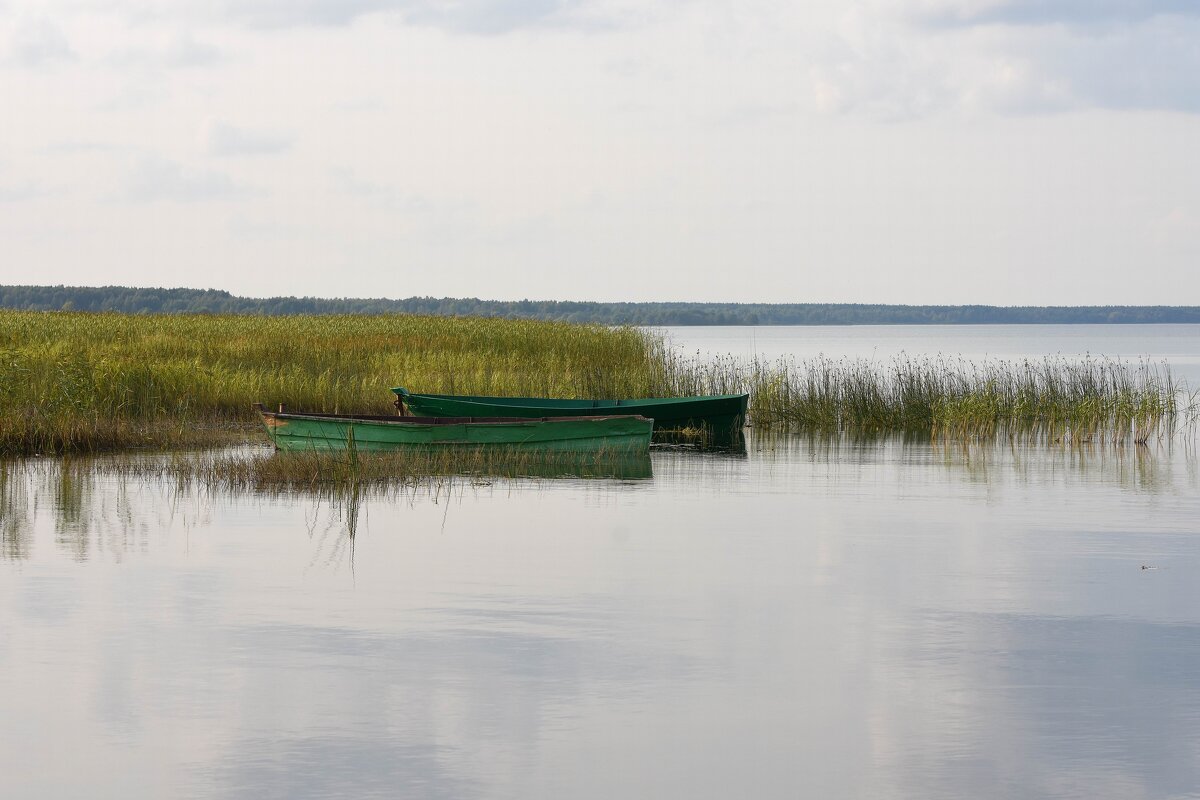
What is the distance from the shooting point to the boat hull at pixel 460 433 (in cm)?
1625

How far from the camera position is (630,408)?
2039 cm

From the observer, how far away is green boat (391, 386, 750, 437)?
64.2ft

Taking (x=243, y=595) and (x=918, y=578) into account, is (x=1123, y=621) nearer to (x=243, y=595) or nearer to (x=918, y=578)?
(x=918, y=578)

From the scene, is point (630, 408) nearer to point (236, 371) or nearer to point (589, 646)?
point (236, 371)

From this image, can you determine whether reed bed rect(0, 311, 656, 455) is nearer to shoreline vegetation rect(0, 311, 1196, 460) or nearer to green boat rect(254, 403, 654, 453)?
shoreline vegetation rect(0, 311, 1196, 460)

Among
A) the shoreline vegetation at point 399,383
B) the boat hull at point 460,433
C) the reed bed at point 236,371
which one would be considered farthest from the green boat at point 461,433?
Result: the reed bed at point 236,371

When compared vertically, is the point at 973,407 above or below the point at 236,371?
below

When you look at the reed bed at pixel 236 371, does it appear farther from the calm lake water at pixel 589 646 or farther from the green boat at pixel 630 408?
the calm lake water at pixel 589 646

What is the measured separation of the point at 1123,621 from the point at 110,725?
566 cm

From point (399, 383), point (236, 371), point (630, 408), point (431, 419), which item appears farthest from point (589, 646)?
point (236, 371)

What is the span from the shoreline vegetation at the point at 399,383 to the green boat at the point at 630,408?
226cm

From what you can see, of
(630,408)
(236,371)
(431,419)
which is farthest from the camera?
(236,371)

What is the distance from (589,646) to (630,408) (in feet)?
41.8

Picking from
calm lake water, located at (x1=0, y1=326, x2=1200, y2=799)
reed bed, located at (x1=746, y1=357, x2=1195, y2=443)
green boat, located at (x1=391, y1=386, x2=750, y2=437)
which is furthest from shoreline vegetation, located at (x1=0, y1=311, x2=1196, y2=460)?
calm lake water, located at (x1=0, y1=326, x2=1200, y2=799)
